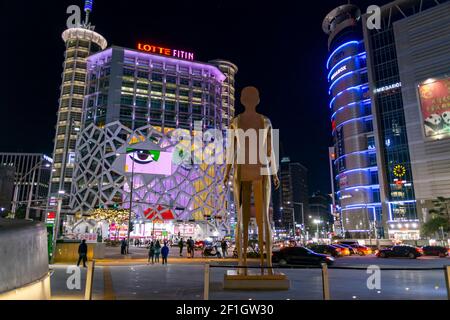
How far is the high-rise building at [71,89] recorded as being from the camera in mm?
102844

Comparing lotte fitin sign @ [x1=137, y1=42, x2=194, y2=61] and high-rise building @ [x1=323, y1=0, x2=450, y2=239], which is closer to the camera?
high-rise building @ [x1=323, y1=0, x2=450, y2=239]

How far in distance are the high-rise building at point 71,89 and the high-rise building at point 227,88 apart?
41.3 meters

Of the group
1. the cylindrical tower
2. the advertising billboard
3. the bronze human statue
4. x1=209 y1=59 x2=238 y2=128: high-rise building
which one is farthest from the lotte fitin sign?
the bronze human statue

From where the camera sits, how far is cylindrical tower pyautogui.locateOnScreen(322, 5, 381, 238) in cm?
8738

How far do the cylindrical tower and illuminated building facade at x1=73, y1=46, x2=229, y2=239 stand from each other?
110 ft

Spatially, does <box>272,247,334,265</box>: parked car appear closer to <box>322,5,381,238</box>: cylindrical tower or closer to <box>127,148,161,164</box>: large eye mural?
Result: <box>127,148,161,164</box>: large eye mural

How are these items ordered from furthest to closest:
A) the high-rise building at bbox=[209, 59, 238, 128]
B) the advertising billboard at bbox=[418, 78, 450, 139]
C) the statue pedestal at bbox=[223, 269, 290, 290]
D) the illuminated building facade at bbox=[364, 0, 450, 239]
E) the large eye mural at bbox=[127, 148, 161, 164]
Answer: the high-rise building at bbox=[209, 59, 238, 128]
the large eye mural at bbox=[127, 148, 161, 164]
the illuminated building facade at bbox=[364, 0, 450, 239]
the advertising billboard at bbox=[418, 78, 450, 139]
the statue pedestal at bbox=[223, 269, 290, 290]

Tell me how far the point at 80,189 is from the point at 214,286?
84398 millimetres

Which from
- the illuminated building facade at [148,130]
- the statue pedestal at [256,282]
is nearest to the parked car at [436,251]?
the statue pedestal at [256,282]

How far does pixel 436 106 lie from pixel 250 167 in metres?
56.8

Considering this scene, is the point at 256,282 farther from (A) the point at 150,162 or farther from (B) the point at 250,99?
(A) the point at 150,162

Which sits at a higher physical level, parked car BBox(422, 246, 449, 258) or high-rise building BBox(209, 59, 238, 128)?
high-rise building BBox(209, 59, 238, 128)

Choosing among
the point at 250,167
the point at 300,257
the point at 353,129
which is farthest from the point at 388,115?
the point at 250,167

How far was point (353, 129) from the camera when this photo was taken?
91.4 meters
